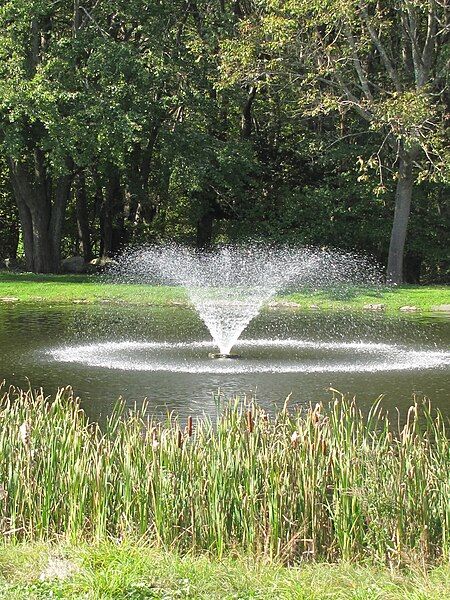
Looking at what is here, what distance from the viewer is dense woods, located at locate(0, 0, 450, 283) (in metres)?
31.4

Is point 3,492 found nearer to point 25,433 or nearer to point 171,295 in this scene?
point 25,433

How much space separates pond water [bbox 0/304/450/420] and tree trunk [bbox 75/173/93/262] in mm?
15929

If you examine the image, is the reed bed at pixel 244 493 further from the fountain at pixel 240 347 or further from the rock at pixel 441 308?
the rock at pixel 441 308

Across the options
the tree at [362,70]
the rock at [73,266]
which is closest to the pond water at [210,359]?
the tree at [362,70]

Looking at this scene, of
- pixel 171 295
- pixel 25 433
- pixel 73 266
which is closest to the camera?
pixel 25 433

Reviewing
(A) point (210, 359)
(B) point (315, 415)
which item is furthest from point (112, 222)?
(B) point (315, 415)

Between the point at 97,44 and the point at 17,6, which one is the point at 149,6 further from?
the point at 17,6

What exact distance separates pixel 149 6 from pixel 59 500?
29591 mm

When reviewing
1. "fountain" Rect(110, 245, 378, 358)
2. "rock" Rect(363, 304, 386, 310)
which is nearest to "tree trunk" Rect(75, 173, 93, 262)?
"fountain" Rect(110, 245, 378, 358)

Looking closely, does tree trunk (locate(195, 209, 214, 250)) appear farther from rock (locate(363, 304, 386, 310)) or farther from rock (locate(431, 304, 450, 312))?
rock (locate(431, 304, 450, 312))

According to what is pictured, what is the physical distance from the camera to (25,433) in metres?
6.89

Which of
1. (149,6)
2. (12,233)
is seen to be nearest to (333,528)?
(149,6)

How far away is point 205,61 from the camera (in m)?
36.1

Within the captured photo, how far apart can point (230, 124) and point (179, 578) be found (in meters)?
36.6
